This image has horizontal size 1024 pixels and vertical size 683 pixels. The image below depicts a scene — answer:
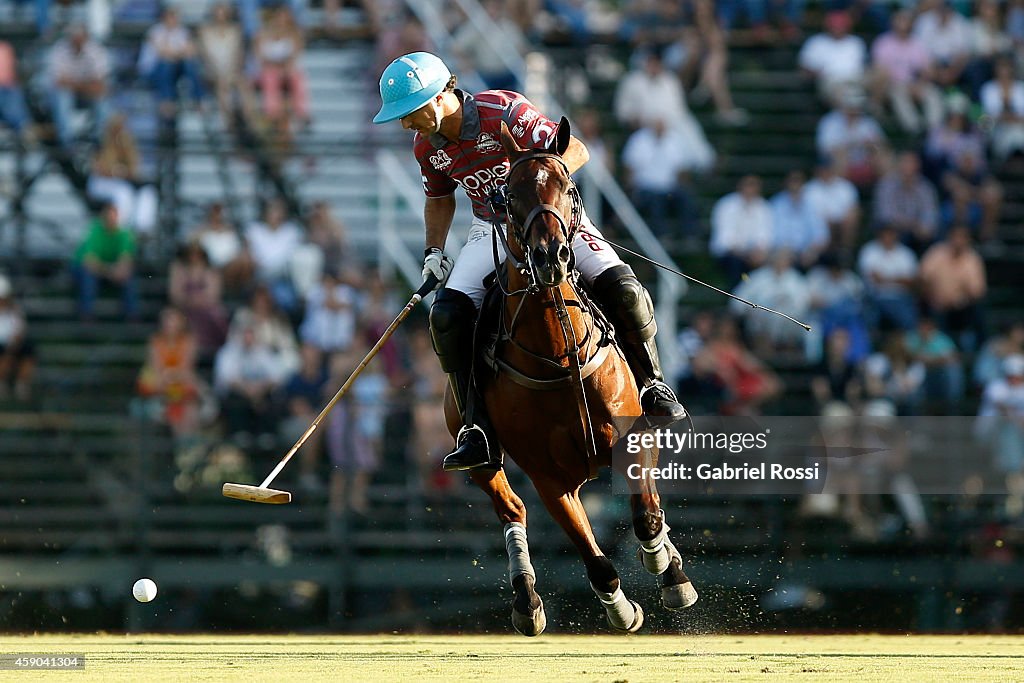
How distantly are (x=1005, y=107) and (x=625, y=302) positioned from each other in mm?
9980

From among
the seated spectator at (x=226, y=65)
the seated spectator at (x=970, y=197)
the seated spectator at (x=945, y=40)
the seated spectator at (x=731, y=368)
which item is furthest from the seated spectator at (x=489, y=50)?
the seated spectator at (x=970, y=197)

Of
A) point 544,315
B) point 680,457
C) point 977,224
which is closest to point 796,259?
point 977,224

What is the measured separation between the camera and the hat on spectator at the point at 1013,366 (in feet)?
48.9

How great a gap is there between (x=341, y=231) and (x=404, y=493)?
3.85 m

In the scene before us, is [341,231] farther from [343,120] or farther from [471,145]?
[471,145]

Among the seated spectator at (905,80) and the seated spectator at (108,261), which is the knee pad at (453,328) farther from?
the seated spectator at (905,80)

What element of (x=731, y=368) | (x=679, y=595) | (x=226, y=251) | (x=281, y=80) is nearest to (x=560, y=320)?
(x=679, y=595)

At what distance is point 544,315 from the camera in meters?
8.51

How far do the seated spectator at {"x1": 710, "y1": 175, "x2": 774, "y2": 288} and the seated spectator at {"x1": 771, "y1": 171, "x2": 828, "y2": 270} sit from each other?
0.10 m

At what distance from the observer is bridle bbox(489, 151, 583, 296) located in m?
7.88

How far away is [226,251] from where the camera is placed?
54.6ft

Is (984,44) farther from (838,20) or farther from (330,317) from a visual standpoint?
(330,317)

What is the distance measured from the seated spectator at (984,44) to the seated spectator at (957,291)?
2534 mm

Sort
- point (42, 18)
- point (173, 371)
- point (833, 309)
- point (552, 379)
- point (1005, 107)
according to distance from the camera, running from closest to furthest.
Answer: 1. point (552, 379)
2. point (173, 371)
3. point (833, 309)
4. point (1005, 107)
5. point (42, 18)
